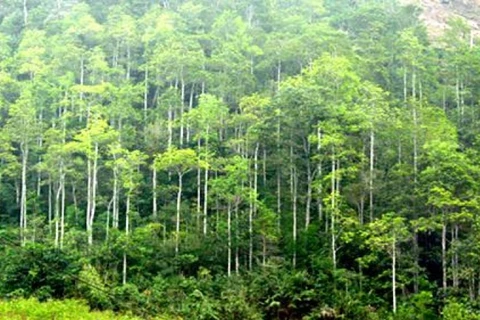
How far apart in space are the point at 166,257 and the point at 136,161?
4526mm

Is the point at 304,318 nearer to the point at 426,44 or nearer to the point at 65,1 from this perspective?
the point at 426,44

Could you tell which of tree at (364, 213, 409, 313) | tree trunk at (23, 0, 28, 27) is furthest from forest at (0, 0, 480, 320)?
tree trunk at (23, 0, 28, 27)

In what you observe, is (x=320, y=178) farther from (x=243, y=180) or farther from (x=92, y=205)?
(x=92, y=205)

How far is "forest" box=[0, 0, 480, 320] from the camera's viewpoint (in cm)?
2061

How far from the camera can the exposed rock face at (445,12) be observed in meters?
48.2

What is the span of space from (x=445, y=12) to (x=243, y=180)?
3383 centimetres

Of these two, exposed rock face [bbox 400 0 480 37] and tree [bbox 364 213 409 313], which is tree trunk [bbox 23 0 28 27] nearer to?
exposed rock face [bbox 400 0 480 37]

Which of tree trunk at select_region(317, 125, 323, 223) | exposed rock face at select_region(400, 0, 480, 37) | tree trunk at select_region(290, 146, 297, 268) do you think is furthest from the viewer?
exposed rock face at select_region(400, 0, 480, 37)

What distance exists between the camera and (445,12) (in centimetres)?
5056

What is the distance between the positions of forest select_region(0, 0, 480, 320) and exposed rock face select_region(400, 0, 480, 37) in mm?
9762

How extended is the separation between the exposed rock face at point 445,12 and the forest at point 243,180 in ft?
32.0

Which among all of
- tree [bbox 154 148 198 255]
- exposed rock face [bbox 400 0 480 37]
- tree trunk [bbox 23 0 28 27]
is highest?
exposed rock face [bbox 400 0 480 37]

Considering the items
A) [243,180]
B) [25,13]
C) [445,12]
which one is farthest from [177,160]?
[445,12]

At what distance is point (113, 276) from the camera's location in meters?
22.9
